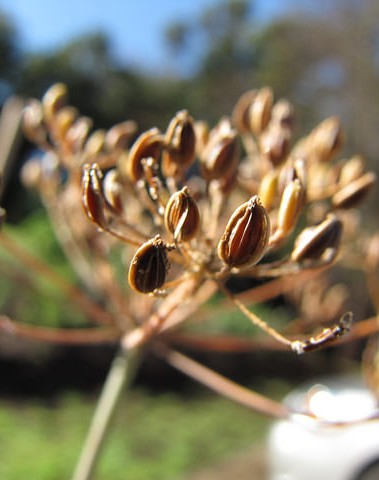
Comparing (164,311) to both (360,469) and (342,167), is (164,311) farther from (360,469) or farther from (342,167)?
(360,469)

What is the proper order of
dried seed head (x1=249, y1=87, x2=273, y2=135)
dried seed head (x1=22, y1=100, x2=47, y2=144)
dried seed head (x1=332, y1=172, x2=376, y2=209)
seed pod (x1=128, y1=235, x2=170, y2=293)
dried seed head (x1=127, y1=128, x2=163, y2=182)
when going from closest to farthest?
seed pod (x1=128, y1=235, x2=170, y2=293), dried seed head (x1=127, y1=128, x2=163, y2=182), dried seed head (x1=332, y1=172, x2=376, y2=209), dried seed head (x1=249, y1=87, x2=273, y2=135), dried seed head (x1=22, y1=100, x2=47, y2=144)

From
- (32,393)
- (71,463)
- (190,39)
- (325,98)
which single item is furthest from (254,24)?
(71,463)

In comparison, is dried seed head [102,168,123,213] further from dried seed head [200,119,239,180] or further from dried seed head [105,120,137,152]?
dried seed head [105,120,137,152]

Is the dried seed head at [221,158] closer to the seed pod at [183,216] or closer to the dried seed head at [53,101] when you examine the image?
the seed pod at [183,216]

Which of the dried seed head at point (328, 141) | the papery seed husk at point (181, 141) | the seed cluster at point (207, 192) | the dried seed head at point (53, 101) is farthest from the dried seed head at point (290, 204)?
Result: the dried seed head at point (53, 101)

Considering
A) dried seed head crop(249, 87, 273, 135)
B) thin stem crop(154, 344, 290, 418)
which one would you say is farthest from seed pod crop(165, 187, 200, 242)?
dried seed head crop(249, 87, 273, 135)
